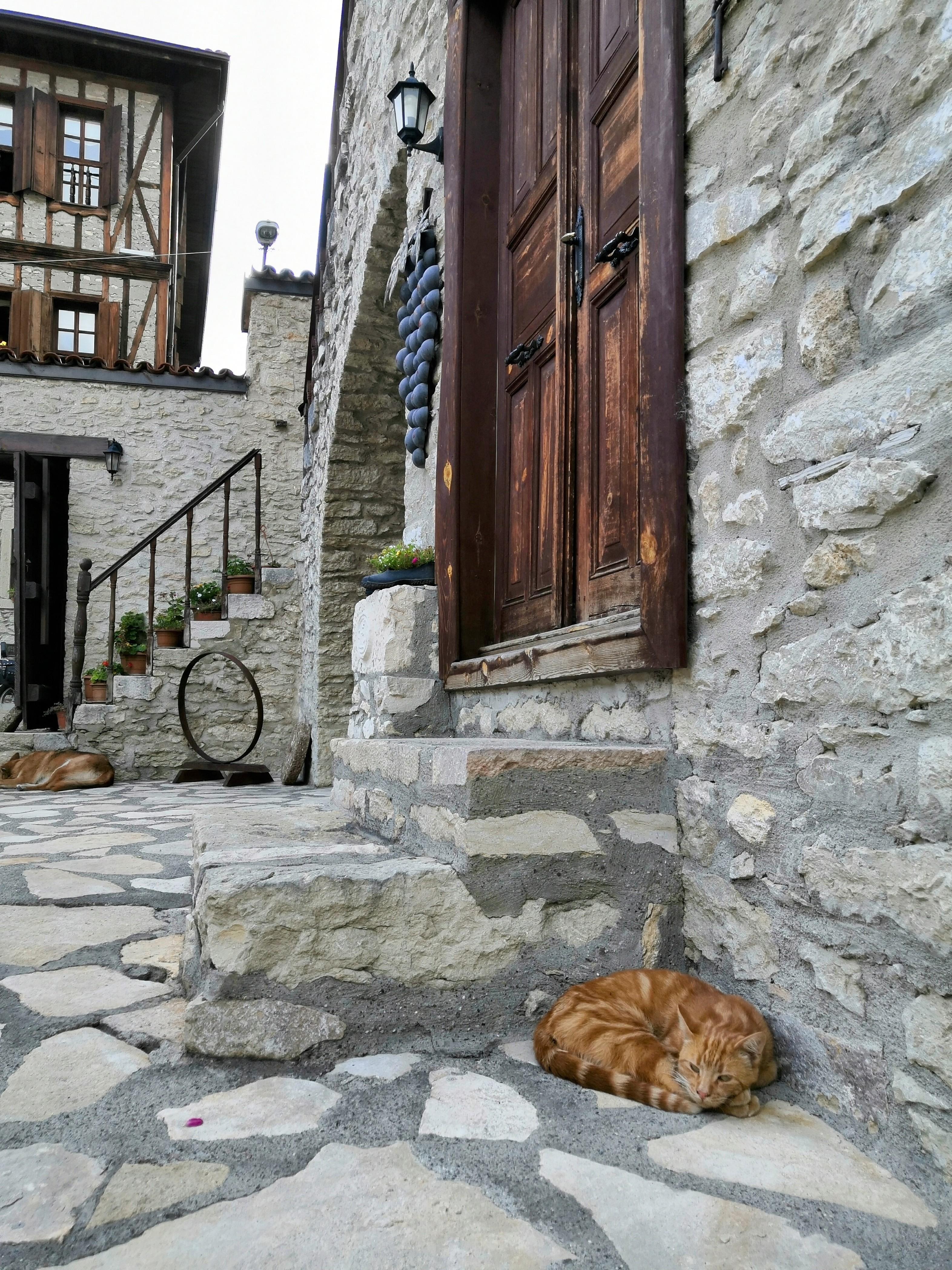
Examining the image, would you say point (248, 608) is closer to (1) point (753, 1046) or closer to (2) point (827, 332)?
(2) point (827, 332)

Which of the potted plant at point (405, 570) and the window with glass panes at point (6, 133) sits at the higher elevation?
the window with glass panes at point (6, 133)

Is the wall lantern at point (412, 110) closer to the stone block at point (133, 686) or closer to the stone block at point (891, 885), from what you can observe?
the stone block at point (891, 885)

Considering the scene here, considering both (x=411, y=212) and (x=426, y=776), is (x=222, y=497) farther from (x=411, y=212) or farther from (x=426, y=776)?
(x=426, y=776)

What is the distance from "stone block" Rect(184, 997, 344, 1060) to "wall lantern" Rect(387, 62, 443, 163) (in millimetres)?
3474

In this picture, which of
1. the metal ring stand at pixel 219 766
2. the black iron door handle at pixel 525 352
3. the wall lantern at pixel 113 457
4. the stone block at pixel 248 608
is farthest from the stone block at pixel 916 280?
the wall lantern at pixel 113 457

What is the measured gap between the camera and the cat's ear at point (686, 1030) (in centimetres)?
151

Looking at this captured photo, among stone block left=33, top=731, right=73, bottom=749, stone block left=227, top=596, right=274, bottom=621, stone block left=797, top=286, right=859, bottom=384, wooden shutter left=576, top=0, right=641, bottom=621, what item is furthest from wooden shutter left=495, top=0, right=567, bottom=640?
stone block left=33, top=731, right=73, bottom=749

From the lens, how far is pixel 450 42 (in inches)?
137

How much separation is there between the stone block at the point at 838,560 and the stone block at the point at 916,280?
333 millimetres

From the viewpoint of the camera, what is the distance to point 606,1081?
1.51 meters

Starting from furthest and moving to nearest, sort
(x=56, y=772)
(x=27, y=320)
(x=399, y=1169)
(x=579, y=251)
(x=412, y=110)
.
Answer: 1. (x=27, y=320)
2. (x=56, y=772)
3. (x=412, y=110)
4. (x=579, y=251)
5. (x=399, y=1169)

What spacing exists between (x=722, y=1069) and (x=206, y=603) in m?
6.93

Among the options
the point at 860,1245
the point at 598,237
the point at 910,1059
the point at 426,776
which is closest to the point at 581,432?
the point at 598,237

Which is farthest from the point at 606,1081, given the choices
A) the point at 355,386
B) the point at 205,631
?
the point at 205,631
